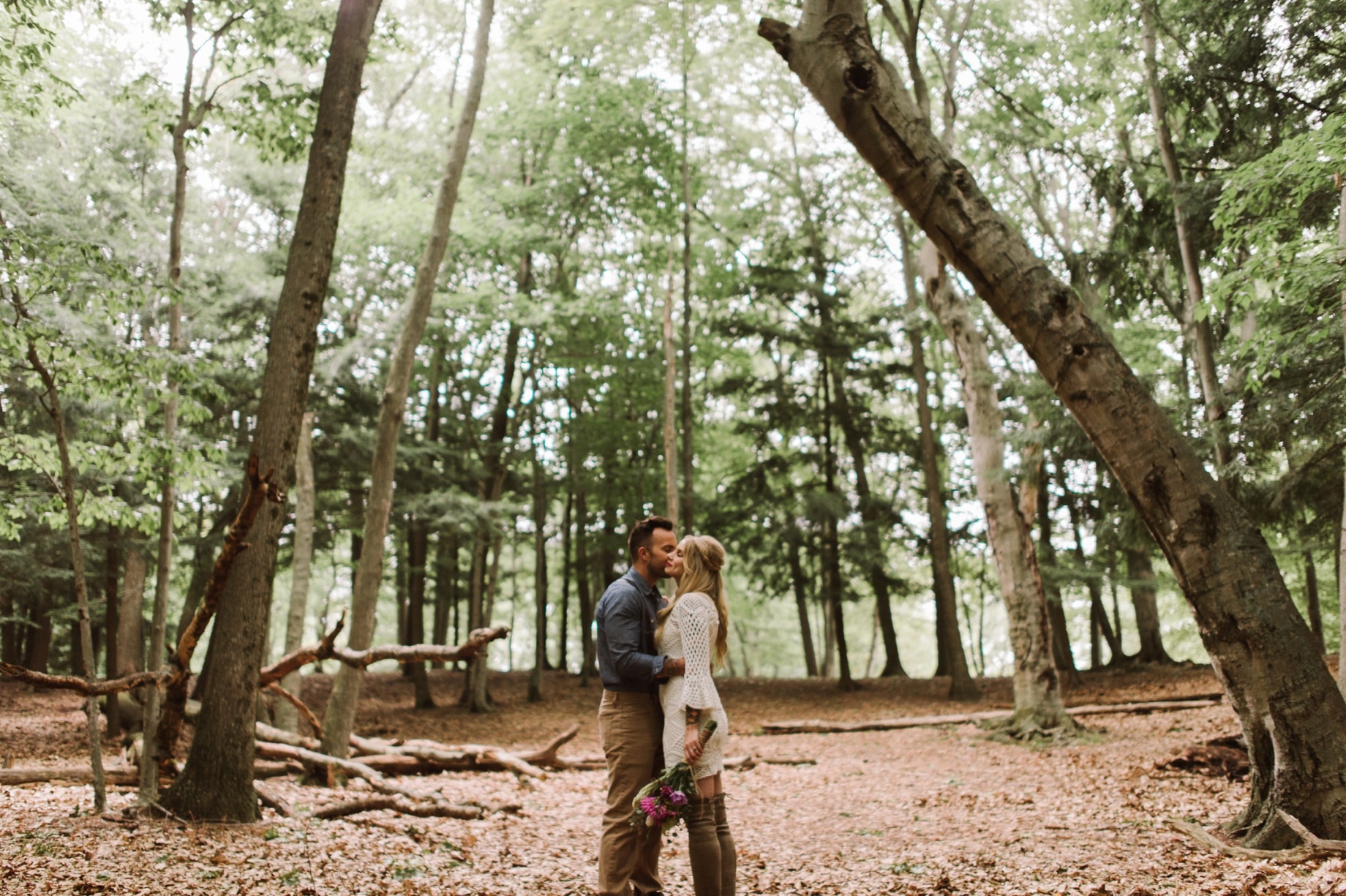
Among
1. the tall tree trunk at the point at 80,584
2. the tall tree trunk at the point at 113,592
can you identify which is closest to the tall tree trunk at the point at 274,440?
the tall tree trunk at the point at 80,584

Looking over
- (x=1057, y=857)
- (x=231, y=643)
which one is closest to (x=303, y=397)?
(x=231, y=643)

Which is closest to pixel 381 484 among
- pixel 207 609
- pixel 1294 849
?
pixel 207 609

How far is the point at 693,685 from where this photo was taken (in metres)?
3.71

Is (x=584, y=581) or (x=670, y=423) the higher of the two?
(x=670, y=423)

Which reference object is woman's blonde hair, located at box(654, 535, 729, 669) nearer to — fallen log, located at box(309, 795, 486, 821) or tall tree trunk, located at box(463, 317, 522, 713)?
fallen log, located at box(309, 795, 486, 821)

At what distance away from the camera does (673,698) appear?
3.78 metres

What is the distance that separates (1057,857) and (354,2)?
7483 millimetres

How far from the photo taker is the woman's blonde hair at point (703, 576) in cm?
389

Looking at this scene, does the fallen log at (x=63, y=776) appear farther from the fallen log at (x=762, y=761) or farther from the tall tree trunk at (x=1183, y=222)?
the tall tree trunk at (x=1183, y=222)

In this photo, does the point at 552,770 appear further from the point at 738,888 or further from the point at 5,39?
the point at 5,39

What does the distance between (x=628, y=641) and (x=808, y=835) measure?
3284mm

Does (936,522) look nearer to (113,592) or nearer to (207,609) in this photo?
(207,609)

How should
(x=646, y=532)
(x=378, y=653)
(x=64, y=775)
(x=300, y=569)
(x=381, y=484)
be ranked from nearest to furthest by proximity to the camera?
(x=646, y=532) → (x=378, y=653) → (x=64, y=775) → (x=381, y=484) → (x=300, y=569)

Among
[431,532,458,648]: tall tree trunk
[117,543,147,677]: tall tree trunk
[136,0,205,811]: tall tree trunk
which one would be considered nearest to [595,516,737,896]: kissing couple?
[136,0,205,811]: tall tree trunk
